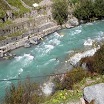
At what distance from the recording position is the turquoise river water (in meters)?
48.4

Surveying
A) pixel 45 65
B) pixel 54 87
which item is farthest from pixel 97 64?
pixel 45 65

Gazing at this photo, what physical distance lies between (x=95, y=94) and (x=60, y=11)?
58105 mm

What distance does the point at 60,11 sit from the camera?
72375 mm

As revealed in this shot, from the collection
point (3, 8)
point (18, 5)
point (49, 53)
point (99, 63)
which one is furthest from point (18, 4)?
point (99, 63)

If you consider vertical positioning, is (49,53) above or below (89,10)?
below

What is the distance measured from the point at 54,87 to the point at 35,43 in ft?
70.7

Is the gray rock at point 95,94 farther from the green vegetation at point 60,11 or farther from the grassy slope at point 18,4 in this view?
the grassy slope at point 18,4

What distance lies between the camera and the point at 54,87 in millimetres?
40844

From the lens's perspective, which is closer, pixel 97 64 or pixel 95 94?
Result: pixel 95 94

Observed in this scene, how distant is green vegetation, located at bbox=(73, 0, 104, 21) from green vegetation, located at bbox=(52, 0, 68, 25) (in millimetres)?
2551

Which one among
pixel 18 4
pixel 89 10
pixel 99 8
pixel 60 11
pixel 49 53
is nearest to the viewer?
pixel 49 53

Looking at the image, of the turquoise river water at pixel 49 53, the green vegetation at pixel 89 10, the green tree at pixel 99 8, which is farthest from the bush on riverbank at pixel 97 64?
the green tree at pixel 99 8

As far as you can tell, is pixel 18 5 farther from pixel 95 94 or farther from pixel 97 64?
pixel 95 94

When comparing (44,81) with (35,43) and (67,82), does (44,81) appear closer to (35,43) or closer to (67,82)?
(67,82)
